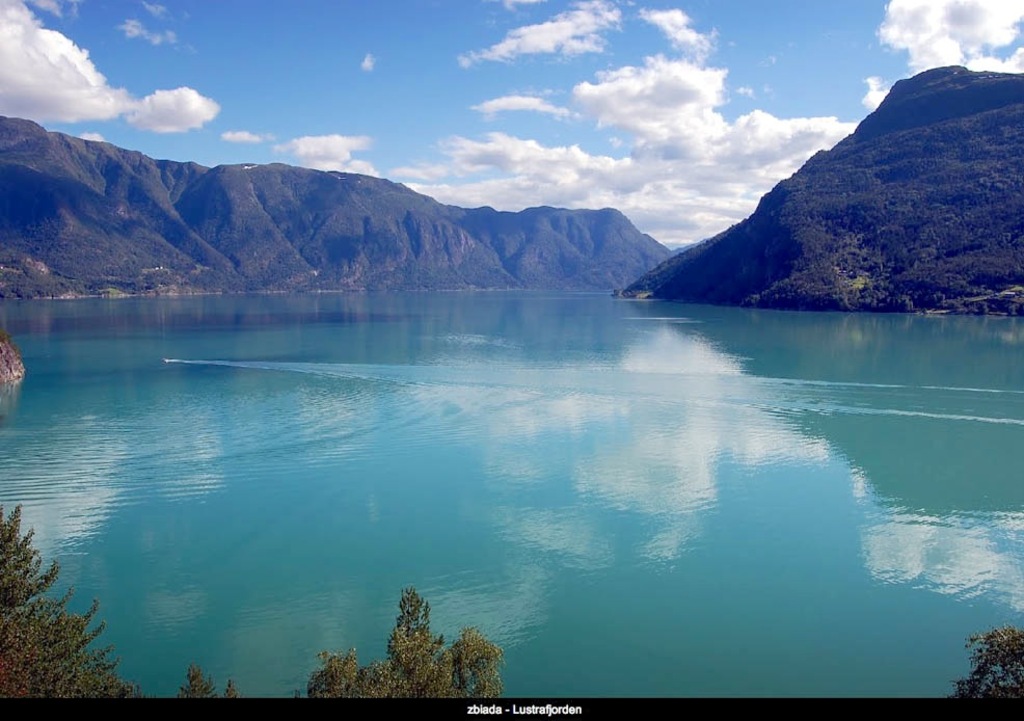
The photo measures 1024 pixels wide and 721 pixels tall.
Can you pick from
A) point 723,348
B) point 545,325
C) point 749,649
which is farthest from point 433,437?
point 545,325

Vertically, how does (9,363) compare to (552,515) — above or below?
above

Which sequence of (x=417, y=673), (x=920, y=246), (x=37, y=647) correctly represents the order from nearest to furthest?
(x=417, y=673), (x=37, y=647), (x=920, y=246)

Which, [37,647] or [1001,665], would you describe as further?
[37,647]

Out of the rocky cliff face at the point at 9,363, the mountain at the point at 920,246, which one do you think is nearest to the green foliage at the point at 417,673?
the rocky cliff face at the point at 9,363

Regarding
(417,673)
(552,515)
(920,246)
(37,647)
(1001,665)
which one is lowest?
(552,515)

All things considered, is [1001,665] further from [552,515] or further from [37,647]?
[37,647]

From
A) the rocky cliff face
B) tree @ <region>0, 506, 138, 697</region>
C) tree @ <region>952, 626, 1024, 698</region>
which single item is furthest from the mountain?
tree @ <region>0, 506, 138, 697</region>

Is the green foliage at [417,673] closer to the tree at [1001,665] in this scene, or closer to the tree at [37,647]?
the tree at [37,647]

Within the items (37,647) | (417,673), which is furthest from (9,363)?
(417,673)
